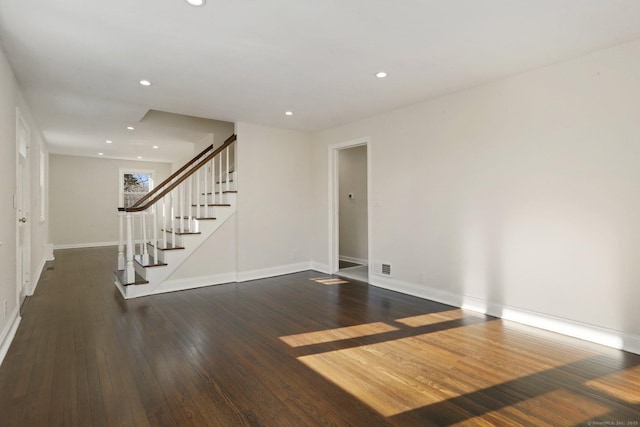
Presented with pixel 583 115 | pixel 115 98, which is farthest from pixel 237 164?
pixel 583 115

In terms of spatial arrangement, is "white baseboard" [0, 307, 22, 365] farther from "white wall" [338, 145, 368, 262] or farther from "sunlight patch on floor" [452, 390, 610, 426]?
"white wall" [338, 145, 368, 262]

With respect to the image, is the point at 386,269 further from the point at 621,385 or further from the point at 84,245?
the point at 84,245

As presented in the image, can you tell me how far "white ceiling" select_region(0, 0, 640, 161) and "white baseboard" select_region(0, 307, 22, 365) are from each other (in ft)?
7.64

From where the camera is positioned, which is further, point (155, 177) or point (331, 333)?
point (155, 177)

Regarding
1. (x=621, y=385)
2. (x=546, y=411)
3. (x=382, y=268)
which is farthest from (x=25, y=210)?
(x=621, y=385)

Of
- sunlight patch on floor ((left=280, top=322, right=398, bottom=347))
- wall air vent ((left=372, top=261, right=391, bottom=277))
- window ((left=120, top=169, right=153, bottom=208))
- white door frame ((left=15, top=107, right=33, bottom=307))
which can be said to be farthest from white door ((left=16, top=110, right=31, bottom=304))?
window ((left=120, top=169, right=153, bottom=208))

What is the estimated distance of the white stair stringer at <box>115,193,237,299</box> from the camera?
437 cm

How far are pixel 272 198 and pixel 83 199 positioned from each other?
6773 mm

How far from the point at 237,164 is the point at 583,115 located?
422cm

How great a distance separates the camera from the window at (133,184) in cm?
970

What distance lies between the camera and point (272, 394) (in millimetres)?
2078

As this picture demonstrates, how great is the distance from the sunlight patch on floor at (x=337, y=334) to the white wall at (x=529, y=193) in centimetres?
123

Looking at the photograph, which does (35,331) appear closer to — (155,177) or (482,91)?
(482,91)

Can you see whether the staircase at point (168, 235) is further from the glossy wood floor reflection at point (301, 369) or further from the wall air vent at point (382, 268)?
the wall air vent at point (382, 268)
